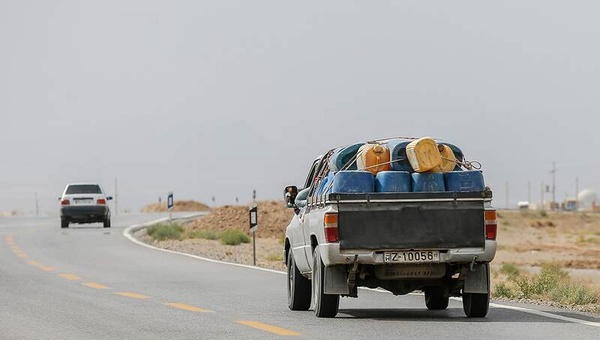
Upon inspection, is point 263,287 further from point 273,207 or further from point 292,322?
point 273,207

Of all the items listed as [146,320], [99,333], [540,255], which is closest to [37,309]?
[146,320]

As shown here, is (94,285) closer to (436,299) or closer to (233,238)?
(436,299)

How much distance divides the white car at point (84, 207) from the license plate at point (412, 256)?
40.8m

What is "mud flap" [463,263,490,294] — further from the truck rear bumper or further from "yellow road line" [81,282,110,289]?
"yellow road line" [81,282,110,289]

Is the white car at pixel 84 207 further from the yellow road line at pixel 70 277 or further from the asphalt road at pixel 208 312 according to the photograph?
the yellow road line at pixel 70 277

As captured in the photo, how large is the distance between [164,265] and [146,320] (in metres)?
13.9

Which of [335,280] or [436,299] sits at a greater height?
[335,280]

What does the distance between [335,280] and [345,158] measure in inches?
63.8

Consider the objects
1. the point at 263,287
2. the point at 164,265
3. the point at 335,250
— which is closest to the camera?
the point at 335,250

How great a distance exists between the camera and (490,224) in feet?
50.5

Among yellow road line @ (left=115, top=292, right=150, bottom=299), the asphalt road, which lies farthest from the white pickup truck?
yellow road line @ (left=115, top=292, right=150, bottom=299)

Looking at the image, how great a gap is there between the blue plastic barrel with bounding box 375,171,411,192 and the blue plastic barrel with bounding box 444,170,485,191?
50cm

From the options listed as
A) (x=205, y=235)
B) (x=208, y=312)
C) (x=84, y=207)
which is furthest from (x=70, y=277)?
(x=84, y=207)

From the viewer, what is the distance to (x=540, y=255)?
179 feet
